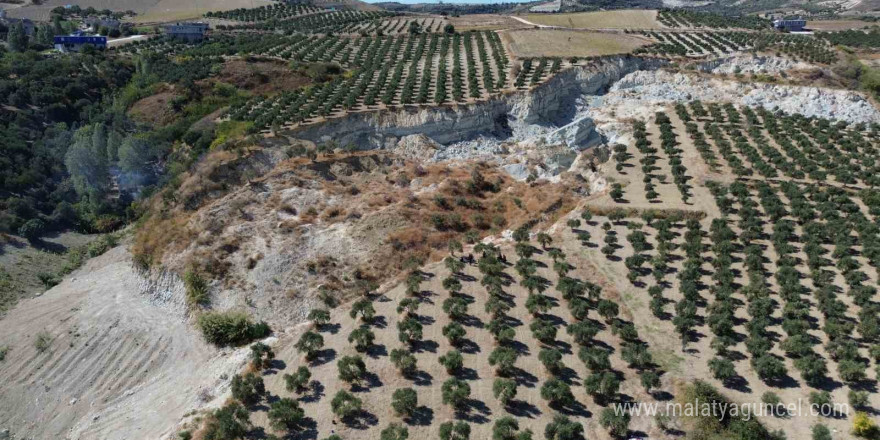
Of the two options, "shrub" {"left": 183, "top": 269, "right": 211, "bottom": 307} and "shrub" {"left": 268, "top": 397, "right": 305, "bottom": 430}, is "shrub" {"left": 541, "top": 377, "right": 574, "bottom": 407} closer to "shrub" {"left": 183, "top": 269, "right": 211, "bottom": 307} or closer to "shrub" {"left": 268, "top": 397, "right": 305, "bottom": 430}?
"shrub" {"left": 268, "top": 397, "right": 305, "bottom": 430}

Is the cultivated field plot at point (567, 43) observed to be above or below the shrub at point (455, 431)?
above

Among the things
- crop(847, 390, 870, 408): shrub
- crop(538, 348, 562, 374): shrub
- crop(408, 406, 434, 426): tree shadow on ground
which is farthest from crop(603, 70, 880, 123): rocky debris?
crop(408, 406, 434, 426): tree shadow on ground

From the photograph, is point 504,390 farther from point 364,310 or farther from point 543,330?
point 364,310

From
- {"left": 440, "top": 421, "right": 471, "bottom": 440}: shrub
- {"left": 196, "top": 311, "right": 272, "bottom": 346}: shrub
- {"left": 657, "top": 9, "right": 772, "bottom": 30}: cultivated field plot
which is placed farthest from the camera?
{"left": 657, "top": 9, "right": 772, "bottom": 30}: cultivated field plot

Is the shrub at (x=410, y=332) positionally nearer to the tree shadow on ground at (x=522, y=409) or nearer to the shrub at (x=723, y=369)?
the tree shadow on ground at (x=522, y=409)

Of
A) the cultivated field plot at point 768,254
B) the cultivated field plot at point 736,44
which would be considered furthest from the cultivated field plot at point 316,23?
the cultivated field plot at point 768,254

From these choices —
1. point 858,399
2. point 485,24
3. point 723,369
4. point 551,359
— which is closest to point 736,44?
point 485,24
